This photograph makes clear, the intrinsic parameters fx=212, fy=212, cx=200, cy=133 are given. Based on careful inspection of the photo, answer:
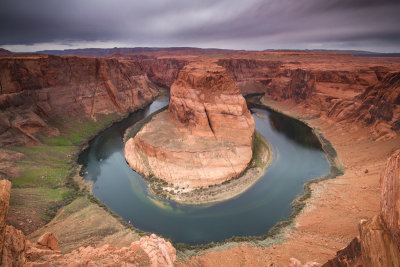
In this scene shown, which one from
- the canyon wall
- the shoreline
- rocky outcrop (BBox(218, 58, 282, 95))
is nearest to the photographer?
A: the shoreline

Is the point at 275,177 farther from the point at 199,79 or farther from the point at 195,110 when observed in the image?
the point at 199,79

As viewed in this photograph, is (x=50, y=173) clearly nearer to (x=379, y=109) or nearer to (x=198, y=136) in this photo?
(x=198, y=136)

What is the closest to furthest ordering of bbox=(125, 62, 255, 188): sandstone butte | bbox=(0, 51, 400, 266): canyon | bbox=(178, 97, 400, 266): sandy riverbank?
bbox=(0, 51, 400, 266): canyon → bbox=(178, 97, 400, 266): sandy riverbank → bbox=(125, 62, 255, 188): sandstone butte

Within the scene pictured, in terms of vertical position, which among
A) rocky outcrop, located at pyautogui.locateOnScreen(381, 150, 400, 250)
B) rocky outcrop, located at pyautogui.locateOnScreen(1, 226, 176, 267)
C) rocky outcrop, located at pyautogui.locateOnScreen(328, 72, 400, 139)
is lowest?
rocky outcrop, located at pyautogui.locateOnScreen(1, 226, 176, 267)

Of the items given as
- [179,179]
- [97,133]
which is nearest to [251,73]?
[97,133]

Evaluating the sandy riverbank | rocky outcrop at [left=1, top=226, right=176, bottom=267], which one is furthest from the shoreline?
rocky outcrop at [left=1, top=226, right=176, bottom=267]

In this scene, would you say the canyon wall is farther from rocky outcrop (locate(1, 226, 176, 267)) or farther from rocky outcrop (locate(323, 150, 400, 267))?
rocky outcrop (locate(1, 226, 176, 267))
